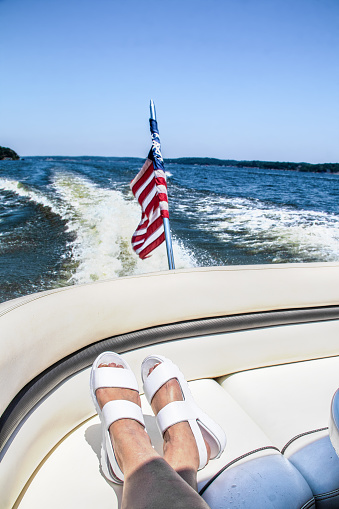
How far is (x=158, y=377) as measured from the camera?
47.6 inches

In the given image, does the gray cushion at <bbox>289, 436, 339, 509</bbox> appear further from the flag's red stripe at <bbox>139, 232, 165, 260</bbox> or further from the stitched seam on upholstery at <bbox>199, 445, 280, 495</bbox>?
the flag's red stripe at <bbox>139, 232, 165, 260</bbox>

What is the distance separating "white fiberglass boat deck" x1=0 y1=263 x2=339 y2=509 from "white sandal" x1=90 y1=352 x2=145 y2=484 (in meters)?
0.07

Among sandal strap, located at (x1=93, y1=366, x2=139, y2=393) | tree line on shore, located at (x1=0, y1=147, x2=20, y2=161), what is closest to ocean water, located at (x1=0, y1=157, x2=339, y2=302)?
sandal strap, located at (x1=93, y1=366, x2=139, y2=393)

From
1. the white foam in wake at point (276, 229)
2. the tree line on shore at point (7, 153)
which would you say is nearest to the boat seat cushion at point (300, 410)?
the white foam in wake at point (276, 229)

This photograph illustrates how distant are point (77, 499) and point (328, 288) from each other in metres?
1.32

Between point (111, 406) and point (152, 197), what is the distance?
160 cm

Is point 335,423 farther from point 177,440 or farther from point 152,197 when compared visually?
point 152,197

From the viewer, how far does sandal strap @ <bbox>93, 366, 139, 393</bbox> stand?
1.16m

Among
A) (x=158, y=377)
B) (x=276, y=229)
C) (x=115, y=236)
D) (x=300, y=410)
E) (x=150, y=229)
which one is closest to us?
(x=158, y=377)

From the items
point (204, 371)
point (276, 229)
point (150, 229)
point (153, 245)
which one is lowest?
point (204, 371)

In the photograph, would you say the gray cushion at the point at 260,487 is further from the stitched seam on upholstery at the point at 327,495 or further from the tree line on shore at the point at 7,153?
the tree line on shore at the point at 7,153

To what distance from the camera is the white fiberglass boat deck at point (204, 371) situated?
102 centimetres

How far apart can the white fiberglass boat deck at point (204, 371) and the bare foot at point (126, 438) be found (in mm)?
138

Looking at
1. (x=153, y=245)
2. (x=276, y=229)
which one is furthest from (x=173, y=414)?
(x=276, y=229)
